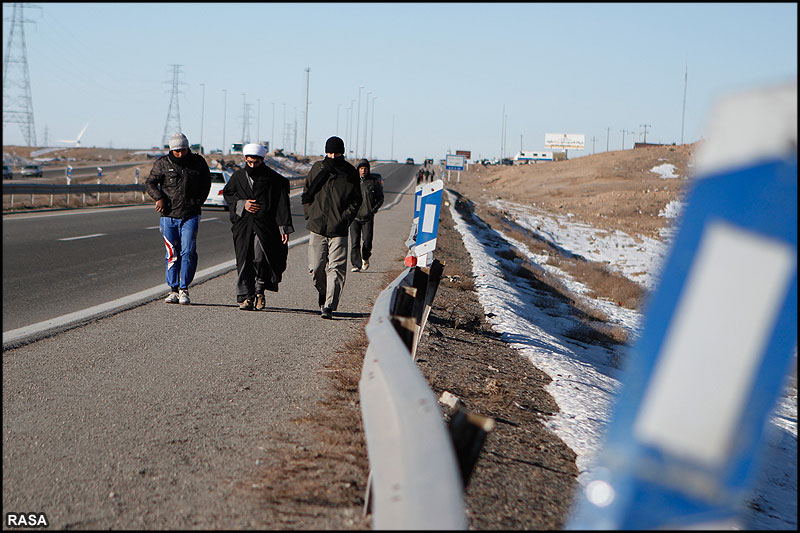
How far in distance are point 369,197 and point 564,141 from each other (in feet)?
537

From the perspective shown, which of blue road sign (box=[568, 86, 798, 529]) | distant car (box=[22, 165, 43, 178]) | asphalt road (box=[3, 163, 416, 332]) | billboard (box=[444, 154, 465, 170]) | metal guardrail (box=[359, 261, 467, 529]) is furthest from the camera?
billboard (box=[444, 154, 465, 170])

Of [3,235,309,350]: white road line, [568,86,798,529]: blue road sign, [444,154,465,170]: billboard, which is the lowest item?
[3,235,309,350]: white road line

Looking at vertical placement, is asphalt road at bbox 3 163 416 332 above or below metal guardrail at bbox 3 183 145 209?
below

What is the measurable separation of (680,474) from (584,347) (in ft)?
31.9

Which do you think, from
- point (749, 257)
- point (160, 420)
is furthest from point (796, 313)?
point (160, 420)

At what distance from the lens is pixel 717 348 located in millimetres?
1338

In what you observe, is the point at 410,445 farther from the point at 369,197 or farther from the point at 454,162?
the point at 454,162

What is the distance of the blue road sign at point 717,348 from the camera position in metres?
1.30

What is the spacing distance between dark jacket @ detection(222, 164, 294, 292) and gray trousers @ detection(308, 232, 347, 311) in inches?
19.0

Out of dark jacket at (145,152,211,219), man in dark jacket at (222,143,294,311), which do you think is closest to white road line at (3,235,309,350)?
dark jacket at (145,152,211,219)

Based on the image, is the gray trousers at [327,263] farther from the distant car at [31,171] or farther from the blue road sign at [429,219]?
the distant car at [31,171]

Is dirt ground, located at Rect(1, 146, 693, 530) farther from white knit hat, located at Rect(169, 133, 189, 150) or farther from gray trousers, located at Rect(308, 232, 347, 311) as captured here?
white knit hat, located at Rect(169, 133, 189, 150)

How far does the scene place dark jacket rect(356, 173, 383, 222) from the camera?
1350 cm

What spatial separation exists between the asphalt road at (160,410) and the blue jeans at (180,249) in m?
0.40
